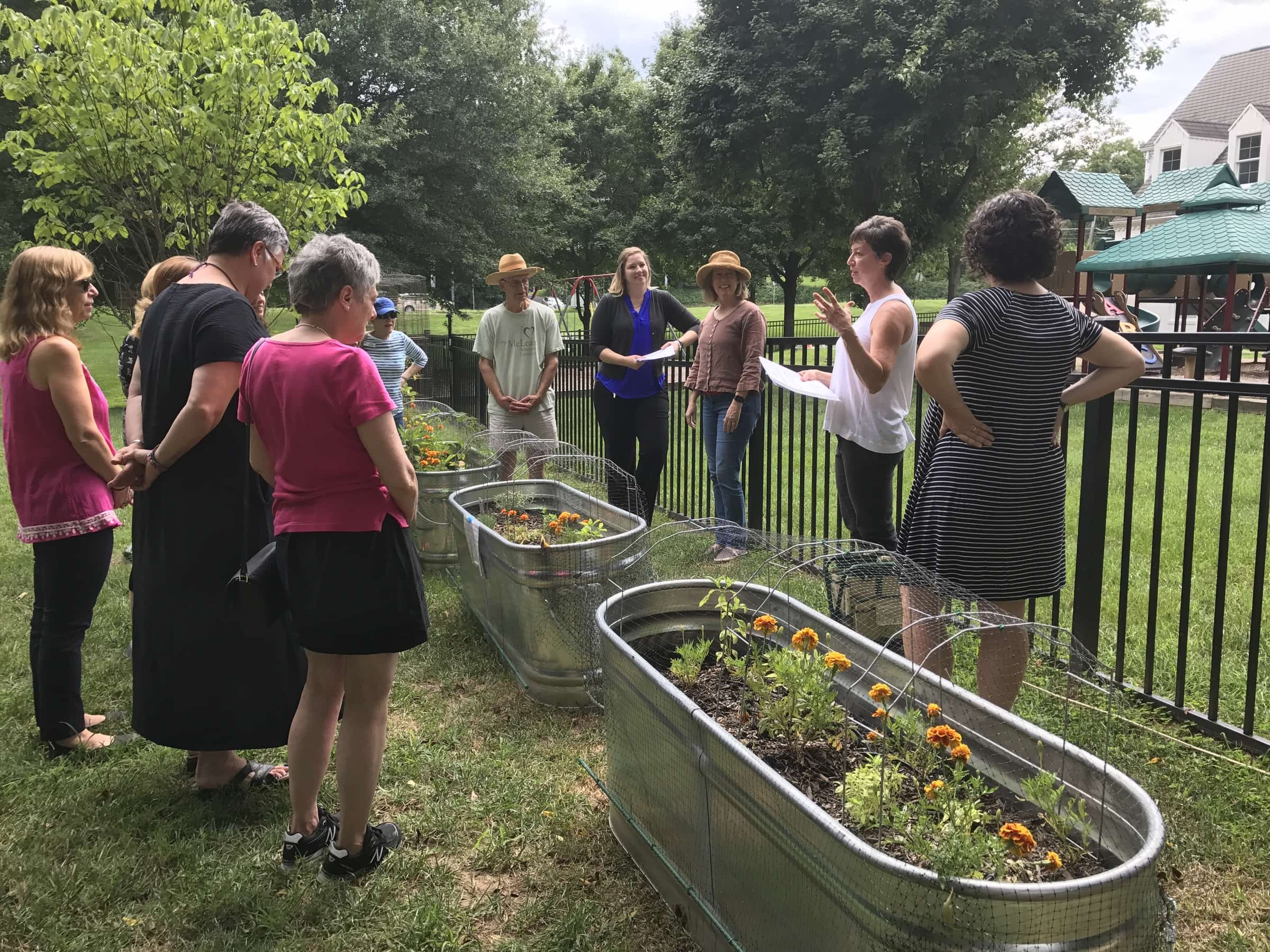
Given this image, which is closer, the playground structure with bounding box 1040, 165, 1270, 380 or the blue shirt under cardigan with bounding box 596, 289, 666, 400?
the blue shirt under cardigan with bounding box 596, 289, 666, 400

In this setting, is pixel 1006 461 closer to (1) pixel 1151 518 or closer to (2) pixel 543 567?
(2) pixel 543 567

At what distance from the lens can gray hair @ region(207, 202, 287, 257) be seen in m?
3.03

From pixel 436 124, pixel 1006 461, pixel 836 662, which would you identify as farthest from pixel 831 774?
pixel 436 124

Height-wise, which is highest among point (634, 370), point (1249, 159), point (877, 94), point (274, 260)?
point (1249, 159)

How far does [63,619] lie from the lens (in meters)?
3.55

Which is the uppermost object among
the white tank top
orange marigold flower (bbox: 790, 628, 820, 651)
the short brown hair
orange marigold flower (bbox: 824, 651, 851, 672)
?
the short brown hair

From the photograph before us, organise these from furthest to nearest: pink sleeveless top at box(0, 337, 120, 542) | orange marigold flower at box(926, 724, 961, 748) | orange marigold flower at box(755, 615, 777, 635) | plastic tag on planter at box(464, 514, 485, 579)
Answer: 1. plastic tag on planter at box(464, 514, 485, 579)
2. pink sleeveless top at box(0, 337, 120, 542)
3. orange marigold flower at box(755, 615, 777, 635)
4. orange marigold flower at box(926, 724, 961, 748)

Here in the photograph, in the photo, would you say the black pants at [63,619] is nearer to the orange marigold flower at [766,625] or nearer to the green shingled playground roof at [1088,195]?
the orange marigold flower at [766,625]

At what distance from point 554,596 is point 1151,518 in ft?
18.3

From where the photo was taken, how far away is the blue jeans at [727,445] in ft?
19.0

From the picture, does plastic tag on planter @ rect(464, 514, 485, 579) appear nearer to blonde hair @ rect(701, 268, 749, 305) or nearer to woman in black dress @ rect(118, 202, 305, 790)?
woman in black dress @ rect(118, 202, 305, 790)

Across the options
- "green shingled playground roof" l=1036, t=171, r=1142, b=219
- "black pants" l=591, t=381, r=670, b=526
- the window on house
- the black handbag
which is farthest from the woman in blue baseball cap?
the window on house

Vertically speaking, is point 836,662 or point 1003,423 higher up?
point 1003,423

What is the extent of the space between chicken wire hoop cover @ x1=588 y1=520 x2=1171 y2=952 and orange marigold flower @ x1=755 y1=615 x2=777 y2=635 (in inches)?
0.4
